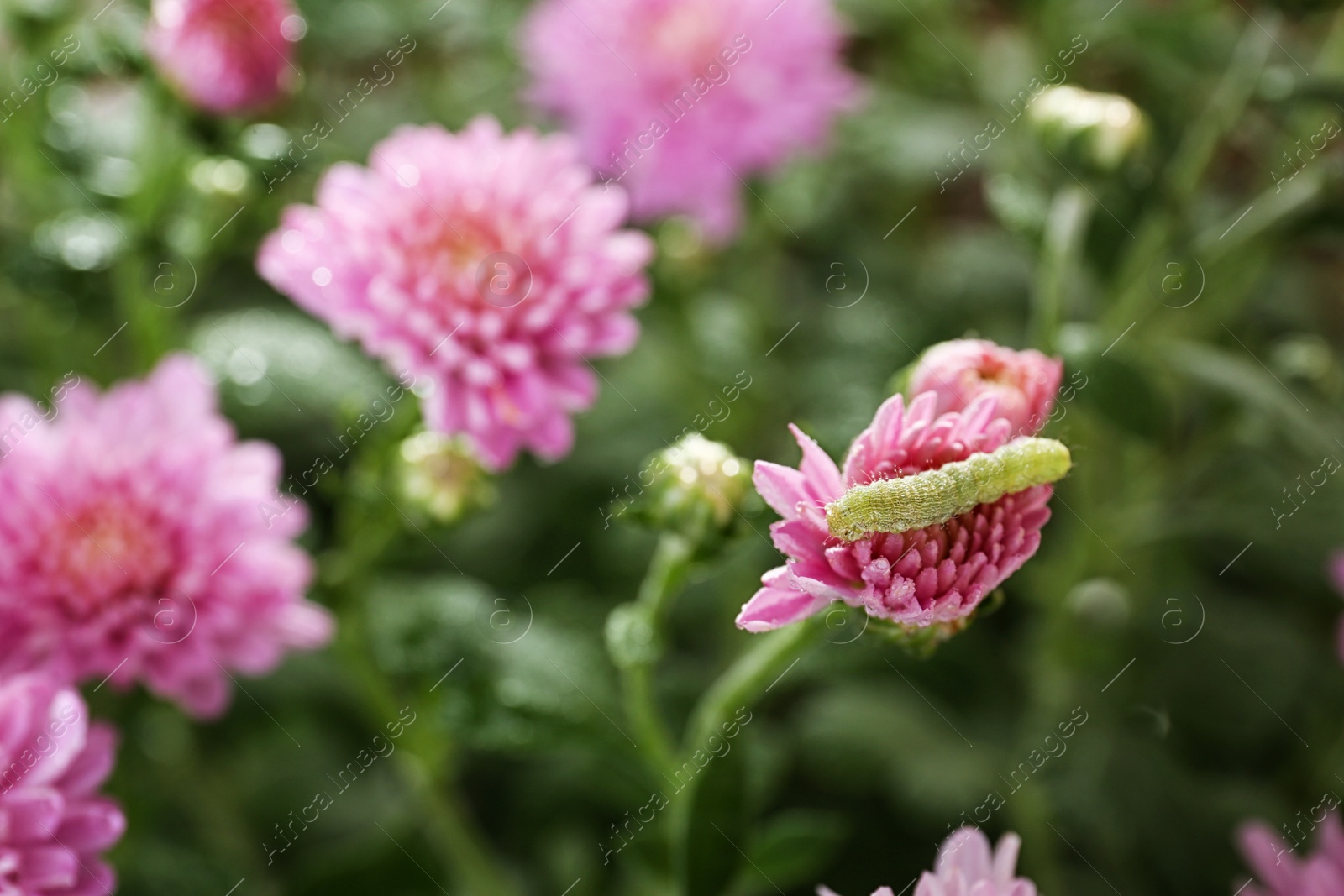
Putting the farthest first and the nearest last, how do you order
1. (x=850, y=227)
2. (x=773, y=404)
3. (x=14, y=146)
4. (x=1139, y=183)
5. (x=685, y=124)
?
(x=850, y=227), (x=773, y=404), (x=685, y=124), (x=14, y=146), (x=1139, y=183)

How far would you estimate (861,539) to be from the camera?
401 millimetres

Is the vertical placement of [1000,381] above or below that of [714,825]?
above

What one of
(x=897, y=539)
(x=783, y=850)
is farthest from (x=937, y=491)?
(x=783, y=850)

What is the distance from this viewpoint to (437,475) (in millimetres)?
661

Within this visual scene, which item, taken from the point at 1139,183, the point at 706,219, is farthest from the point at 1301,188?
the point at 706,219

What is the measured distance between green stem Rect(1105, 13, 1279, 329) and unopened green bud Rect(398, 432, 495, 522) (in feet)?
1.47

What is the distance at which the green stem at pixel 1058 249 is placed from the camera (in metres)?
0.67

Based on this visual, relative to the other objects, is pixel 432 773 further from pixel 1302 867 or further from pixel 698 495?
pixel 1302 867

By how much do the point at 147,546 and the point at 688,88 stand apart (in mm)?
591

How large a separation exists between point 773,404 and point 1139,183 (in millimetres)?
440

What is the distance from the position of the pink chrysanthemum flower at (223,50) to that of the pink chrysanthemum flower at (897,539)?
48 centimetres

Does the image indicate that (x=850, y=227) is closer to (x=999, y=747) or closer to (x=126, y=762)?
(x=999, y=747)

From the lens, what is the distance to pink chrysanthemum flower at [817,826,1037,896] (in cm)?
44

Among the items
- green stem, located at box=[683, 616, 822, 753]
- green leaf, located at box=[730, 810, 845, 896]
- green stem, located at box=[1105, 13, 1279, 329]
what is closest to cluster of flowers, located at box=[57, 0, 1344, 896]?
green stem, located at box=[683, 616, 822, 753]
